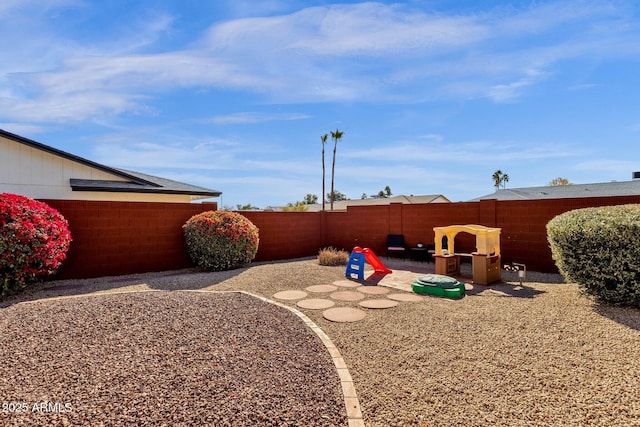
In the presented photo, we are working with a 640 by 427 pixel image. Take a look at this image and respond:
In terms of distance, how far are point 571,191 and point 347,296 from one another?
20.3m

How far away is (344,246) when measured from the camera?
12.1 metres

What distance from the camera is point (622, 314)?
4344 mm

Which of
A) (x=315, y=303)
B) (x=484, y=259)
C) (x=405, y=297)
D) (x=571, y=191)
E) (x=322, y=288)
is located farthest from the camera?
(x=571, y=191)

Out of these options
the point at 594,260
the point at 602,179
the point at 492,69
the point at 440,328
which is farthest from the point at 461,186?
the point at 440,328

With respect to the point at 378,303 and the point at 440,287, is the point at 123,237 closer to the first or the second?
the point at 378,303

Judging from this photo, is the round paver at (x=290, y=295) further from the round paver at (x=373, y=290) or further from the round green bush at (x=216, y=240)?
the round green bush at (x=216, y=240)

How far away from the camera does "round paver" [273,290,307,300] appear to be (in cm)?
578

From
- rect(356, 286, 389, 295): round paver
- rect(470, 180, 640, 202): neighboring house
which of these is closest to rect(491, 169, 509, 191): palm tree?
rect(470, 180, 640, 202): neighboring house

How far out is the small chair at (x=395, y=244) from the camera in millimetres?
10609

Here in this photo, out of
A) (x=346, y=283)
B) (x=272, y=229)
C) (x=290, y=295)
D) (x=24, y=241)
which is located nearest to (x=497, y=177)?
(x=272, y=229)

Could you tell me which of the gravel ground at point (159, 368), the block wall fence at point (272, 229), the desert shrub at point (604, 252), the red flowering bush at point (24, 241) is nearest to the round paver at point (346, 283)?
the gravel ground at point (159, 368)

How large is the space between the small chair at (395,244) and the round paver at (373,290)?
13.6 feet

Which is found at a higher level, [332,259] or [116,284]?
[332,259]

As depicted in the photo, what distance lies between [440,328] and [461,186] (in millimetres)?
26248
